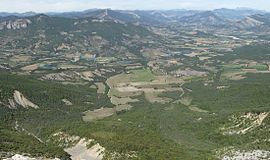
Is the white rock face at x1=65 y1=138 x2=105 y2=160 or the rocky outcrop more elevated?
the white rock face at x1=65 y1=138 x2=105 y2=160

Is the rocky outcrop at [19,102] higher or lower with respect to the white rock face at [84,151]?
lower

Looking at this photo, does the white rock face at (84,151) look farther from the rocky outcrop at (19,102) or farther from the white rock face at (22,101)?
the white rock face at (22,101)

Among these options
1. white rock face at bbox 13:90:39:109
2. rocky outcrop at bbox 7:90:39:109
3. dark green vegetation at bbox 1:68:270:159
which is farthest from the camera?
white rock face at bbox 13:90:39:109

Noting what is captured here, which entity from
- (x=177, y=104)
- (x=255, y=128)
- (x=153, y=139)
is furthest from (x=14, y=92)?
(x=255, y=128)

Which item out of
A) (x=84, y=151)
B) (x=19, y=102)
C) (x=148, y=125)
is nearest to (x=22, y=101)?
(x=19, y=102)

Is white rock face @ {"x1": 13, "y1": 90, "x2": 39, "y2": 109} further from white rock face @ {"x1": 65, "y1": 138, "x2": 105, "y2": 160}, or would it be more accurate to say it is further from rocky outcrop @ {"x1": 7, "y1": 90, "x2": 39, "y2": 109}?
white rock face @ {"x1": 65, "y1": 138, "x2": 105, "y2": 160}

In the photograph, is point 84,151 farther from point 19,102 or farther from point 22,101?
point 22,101

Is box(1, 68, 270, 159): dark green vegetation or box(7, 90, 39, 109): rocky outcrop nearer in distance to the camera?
box(1, 68, 270, 159): dark green vegetation

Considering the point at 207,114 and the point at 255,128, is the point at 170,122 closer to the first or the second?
the point at 207,114

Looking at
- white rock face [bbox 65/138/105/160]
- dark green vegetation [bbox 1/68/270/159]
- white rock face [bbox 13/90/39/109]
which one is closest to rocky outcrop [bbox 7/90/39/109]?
white rock face [bbox 13/90/39/109]

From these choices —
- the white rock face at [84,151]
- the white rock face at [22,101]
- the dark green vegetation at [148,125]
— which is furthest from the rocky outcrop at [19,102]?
the white rock face at [84,151]

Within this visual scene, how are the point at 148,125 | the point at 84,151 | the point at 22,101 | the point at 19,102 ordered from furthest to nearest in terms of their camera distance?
the point at 22,101 < the point at 19,102 < the point at 148,125 < the point at 84,151
